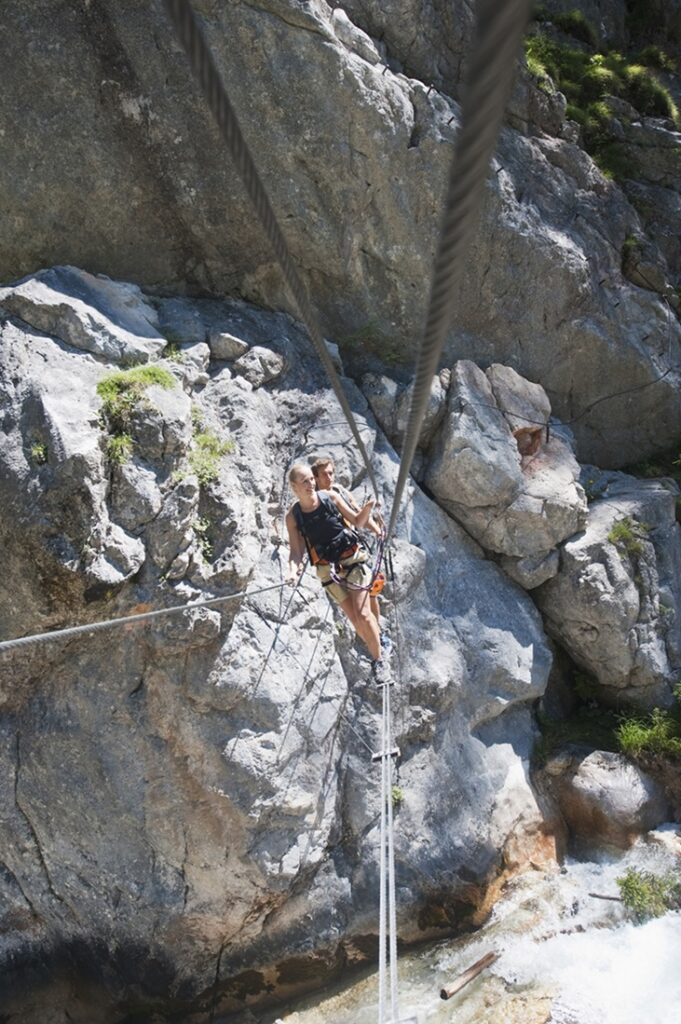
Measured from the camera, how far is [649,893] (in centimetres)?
795

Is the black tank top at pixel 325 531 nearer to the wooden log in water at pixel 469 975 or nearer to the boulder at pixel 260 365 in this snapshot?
the boulder at pixel 260 365

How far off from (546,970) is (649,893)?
1.47 metres

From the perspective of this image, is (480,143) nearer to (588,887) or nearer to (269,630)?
(269,630)

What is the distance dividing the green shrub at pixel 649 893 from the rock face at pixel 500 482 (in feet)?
11.2

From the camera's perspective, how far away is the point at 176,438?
696cm

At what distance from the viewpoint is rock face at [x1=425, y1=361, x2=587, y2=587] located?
9375 millimetres

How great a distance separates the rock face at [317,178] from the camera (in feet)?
26.5

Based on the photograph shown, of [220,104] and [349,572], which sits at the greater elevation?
[220,104]

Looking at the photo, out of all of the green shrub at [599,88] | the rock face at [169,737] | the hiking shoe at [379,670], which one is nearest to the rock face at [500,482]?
the rock face at [169,737]

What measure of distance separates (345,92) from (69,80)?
293cm

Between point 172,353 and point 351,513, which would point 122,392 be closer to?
point 172,353

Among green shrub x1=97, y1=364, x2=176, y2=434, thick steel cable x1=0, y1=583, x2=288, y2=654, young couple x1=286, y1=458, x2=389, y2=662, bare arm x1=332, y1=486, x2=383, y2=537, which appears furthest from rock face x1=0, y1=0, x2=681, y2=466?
thick steel cable x1=0, y1=583, x2=288, y2=654

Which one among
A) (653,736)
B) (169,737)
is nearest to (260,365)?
(169,737)

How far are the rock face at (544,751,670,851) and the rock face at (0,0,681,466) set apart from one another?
16.2ft
